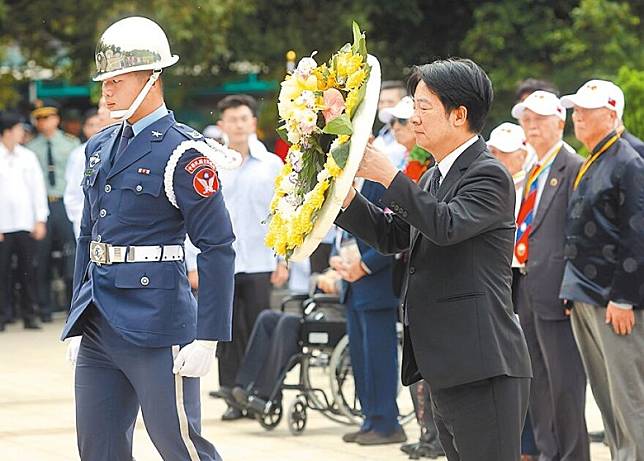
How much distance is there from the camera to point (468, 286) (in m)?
4.69

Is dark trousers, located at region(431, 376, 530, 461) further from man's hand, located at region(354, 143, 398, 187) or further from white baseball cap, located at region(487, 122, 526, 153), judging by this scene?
white baseball cap, located at region(487, 122, 526, 153)

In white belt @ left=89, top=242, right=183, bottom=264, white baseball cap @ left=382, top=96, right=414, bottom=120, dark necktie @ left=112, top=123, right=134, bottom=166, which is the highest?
white baseball cap @ left=382, top=96, right=414, bottom=120

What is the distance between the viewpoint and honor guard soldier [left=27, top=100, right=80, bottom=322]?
51.6 feet

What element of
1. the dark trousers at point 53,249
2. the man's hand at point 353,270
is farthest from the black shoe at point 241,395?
the dark trousers at point 53,249

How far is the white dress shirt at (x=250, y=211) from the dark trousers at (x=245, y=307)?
78 millimetres

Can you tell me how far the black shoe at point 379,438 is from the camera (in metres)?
8.69

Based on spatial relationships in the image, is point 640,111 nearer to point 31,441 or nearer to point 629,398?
point 629,398

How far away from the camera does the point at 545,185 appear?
7703 millimetres

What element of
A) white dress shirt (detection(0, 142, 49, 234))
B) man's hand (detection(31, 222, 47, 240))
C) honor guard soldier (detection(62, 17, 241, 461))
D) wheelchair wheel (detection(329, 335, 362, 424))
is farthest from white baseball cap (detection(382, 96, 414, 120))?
white dress shirt (detection(0, 142, 49, 234))

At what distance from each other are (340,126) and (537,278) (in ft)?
11.2

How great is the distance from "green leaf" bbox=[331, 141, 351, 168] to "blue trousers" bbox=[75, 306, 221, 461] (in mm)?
1358

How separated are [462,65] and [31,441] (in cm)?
495

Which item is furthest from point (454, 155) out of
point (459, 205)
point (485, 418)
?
point (485, 418)

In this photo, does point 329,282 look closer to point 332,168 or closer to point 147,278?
point 147,278
